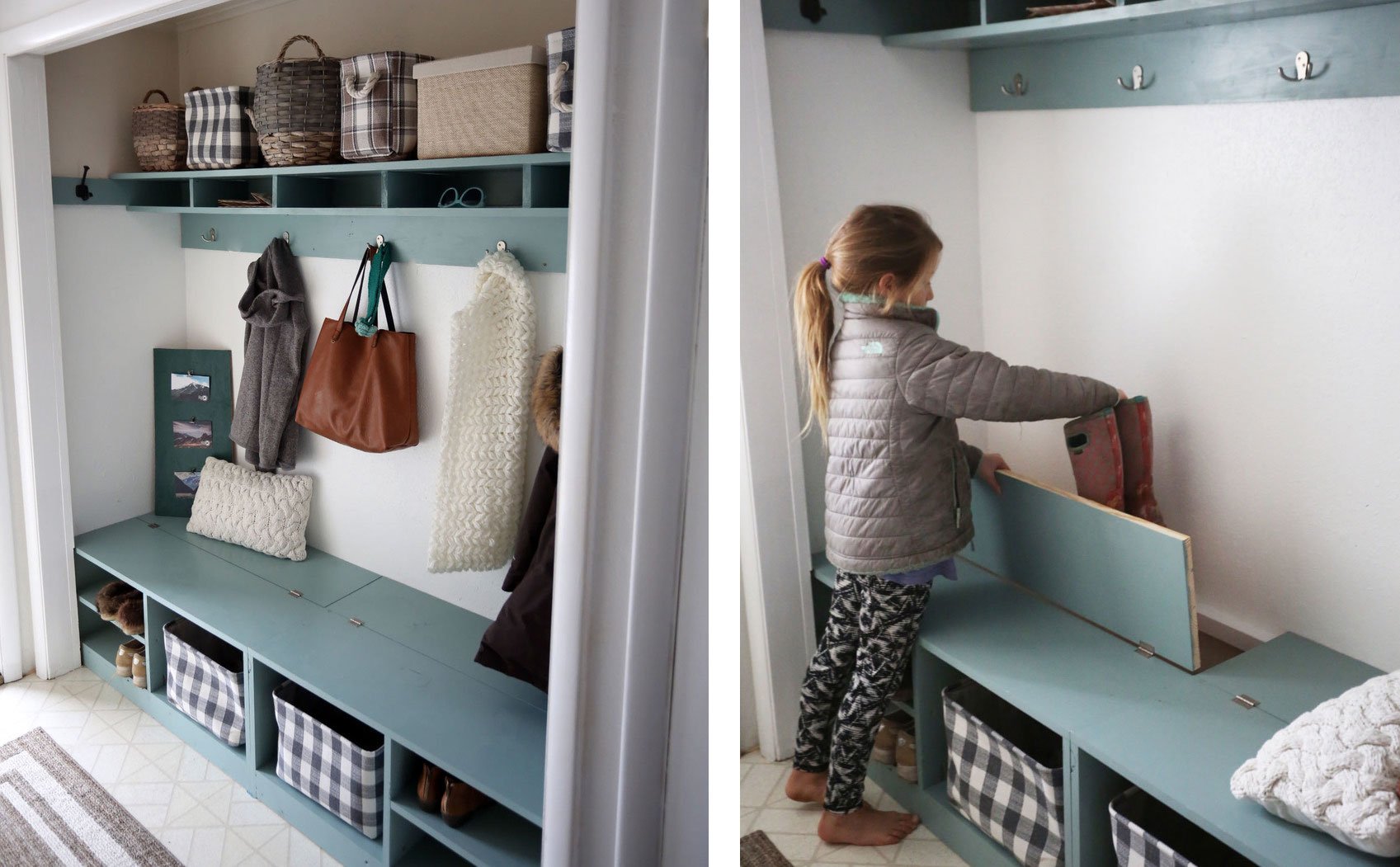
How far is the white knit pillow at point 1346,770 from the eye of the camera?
29cm

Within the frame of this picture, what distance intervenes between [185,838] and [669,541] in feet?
5.27

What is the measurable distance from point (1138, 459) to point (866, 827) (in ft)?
0.71

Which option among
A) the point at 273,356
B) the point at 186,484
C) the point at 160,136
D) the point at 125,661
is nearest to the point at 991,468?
the point at 273,356

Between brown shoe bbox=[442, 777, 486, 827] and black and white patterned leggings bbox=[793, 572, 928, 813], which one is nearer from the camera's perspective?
black and white patterned leggings bbox=[793, 572, 928, 813]

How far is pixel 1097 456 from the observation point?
351 mm

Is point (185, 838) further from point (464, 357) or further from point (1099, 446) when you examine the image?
point (1099, 446)

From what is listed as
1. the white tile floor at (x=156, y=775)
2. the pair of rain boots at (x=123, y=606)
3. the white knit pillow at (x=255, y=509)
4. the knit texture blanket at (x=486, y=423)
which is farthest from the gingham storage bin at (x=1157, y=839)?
the pair of rain boots at (x=123, y=606)

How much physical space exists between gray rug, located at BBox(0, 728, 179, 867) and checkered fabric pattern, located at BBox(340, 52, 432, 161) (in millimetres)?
1469

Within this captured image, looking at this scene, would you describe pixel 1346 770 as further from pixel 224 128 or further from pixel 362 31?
pixel 224 128

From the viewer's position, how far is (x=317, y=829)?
195cm

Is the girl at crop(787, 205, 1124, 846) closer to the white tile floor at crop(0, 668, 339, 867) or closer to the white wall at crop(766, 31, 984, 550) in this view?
the white wall at crop(766, 31, 984, 550)

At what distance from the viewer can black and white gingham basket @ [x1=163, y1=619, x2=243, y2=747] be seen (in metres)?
2.14

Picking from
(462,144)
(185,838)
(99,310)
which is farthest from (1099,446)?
(99,310)

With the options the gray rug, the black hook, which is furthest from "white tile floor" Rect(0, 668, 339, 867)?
the black hook
